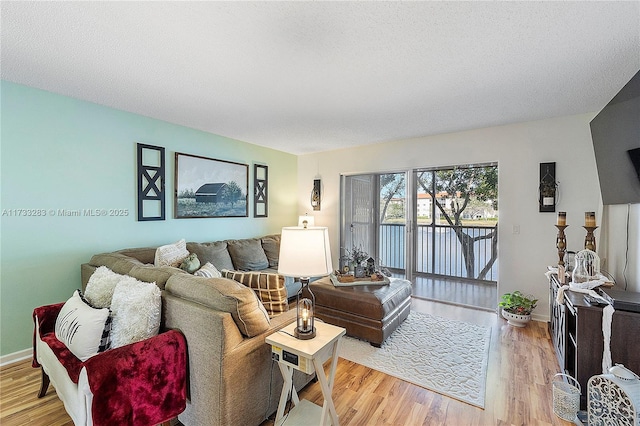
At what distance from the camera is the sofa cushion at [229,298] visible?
1.55 m

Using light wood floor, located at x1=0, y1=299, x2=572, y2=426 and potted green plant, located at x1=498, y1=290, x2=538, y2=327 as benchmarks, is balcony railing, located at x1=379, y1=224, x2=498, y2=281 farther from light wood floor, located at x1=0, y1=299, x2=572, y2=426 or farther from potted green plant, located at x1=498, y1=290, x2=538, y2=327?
light wood floor, located at x1=0, y1=299, x2=572, y2=426

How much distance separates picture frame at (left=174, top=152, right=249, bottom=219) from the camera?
361 cm

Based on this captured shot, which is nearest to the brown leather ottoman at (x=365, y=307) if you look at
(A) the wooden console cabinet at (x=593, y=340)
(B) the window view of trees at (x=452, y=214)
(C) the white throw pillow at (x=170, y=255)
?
(A) the wooden console cabinet at (x=593, y=340)

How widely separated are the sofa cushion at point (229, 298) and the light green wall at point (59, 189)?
1.80 metres

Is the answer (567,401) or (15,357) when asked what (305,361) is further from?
(15,357)

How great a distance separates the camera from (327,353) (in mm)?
1631

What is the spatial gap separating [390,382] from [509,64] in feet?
8.49

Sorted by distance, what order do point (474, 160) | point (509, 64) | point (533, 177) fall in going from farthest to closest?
point (474, 160) → point (533, 177) → point (509, 64)

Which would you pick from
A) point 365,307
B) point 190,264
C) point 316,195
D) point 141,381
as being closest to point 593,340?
point 365,307

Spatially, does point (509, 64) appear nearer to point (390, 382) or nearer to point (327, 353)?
point (327, 353)

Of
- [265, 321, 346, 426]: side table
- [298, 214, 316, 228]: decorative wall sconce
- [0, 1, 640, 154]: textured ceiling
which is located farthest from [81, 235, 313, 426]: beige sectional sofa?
[298, 214, 316, 228]: decorative wall sconce

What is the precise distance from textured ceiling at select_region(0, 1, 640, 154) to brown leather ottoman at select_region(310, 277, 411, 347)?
1.95 meters

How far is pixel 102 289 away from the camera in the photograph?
1.91 meters

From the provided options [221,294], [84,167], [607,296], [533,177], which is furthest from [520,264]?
[84,167]
